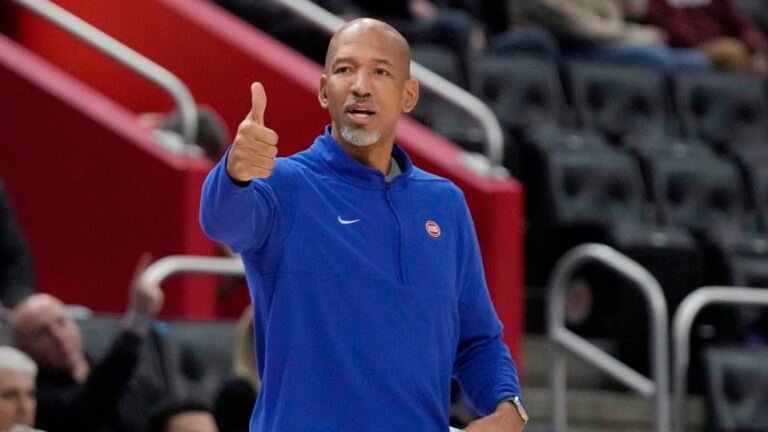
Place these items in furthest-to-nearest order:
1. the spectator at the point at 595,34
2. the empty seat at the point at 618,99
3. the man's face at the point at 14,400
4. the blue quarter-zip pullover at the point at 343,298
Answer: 1. the spectator at the point at 595,34
2. the empty seat at the point at 618,99
3. the man's face at the point at 14,400
4. the blue quarter-zip pullover at the point at 343,298

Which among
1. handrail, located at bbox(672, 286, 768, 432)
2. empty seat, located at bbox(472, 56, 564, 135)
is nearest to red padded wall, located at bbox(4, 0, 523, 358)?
handrail, located at bbox(672, 286, 768, 432)

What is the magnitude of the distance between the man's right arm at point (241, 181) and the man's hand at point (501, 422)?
51cm

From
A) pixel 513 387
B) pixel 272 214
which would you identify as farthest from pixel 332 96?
pixel 513 387

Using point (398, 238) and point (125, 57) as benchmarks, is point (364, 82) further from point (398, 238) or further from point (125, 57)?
point (125, 57)

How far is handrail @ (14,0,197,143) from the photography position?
593 centimetres

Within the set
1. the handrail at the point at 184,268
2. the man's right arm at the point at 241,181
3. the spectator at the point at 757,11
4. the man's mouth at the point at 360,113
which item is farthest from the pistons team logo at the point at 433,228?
the spectator at the point at 757,11

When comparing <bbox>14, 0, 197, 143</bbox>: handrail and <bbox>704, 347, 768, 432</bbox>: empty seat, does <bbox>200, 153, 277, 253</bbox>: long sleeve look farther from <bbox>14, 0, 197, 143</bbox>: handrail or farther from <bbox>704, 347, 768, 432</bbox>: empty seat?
<bbox>704, 347, 768, 432</bbox>: empty seat

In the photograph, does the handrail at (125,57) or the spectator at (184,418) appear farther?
the handrail at (125,57)

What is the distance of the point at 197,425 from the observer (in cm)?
480

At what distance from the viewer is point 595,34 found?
9094 millimetres

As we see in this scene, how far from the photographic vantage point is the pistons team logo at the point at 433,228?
3084 millimetres

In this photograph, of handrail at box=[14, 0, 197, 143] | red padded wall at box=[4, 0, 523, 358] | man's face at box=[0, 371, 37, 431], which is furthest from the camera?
red padded wall at box=[4, 0, 523, 358]

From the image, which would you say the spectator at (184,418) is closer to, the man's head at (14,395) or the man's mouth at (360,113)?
the man's head at (14,395)

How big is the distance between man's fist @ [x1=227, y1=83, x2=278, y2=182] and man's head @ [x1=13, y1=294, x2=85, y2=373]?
2302mm
